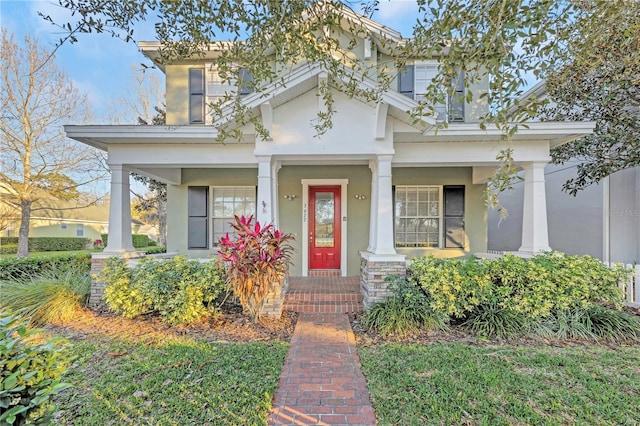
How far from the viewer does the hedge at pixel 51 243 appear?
59.6 ft

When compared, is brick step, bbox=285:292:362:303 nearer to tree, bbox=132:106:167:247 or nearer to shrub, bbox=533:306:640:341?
shrub, bbox=533:306:640:341

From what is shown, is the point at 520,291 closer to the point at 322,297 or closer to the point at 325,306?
the point at 325,306

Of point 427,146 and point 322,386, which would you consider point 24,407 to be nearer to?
point 322,386

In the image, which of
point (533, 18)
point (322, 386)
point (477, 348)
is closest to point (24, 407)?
point (322, 386)

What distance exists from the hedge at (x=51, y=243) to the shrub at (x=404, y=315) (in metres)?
22.8

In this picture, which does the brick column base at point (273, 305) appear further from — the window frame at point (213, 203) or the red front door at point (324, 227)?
the window frame at point (213, 203)

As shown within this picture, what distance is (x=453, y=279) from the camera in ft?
17.2

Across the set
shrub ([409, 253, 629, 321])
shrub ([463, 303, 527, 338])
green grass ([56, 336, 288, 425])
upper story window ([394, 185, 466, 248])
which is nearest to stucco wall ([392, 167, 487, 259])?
upper story window ([394, 185, 466, 248])

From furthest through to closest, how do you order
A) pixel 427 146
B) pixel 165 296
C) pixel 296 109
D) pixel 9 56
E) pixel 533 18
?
pixel 9 56, pixel 427 146, pixel 296 109, pixel 165 296, pixel 533 18

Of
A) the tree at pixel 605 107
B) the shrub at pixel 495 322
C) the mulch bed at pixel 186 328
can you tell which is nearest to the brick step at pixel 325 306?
the mulch bed at pixel 186 328

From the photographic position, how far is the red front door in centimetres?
859

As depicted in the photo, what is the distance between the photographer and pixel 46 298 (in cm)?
577

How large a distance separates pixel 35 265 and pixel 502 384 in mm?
10697

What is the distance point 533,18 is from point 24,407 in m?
4.68
